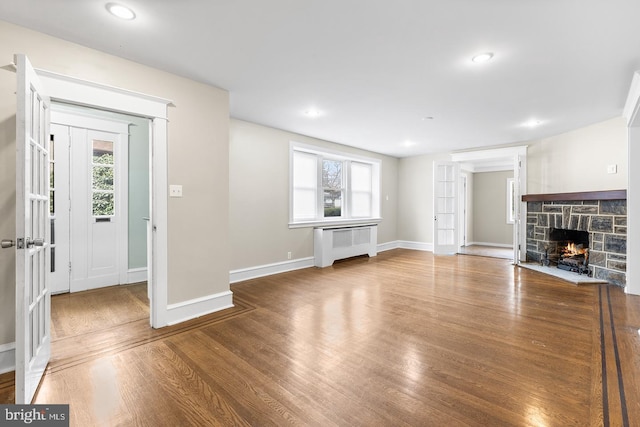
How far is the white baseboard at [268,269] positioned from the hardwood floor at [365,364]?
800 mm

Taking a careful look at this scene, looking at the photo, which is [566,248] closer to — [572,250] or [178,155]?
[572,250]

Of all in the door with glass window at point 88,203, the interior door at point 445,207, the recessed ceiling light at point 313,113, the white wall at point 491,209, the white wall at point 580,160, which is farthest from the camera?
the white wall at point 491,209

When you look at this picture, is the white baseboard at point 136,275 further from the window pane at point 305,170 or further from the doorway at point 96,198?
the window pane at point 305,170

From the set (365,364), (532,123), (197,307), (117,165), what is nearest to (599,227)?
(532,123)

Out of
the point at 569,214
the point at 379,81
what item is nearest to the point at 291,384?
the point at 379,81

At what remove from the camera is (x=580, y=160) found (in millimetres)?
4910

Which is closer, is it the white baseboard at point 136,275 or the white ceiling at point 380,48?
the white ceiling at point 380,48

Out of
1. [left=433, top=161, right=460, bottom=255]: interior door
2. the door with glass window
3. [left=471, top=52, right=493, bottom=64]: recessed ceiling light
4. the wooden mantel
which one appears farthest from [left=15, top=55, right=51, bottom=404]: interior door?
[left=433, top=161, right=460, bottom=255]: interior door

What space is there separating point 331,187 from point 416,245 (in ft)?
9.82

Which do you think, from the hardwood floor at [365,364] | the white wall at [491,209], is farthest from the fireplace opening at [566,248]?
the white wall at [491,209]

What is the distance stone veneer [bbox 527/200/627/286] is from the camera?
13.4 ft

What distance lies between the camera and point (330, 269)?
5.21 meters

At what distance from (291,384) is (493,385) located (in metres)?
1.29

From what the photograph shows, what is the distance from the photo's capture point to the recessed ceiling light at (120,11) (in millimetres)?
1875
